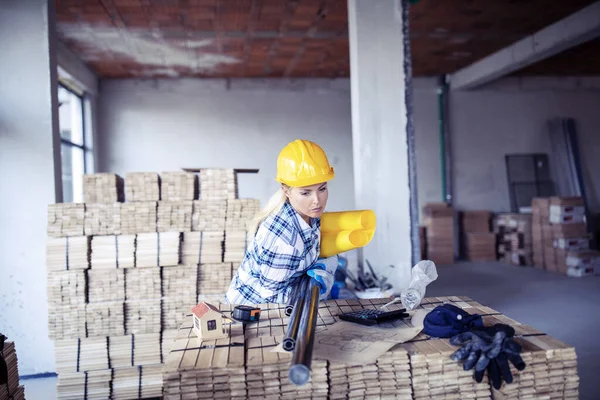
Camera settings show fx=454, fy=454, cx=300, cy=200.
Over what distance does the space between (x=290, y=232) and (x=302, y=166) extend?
1.24ft

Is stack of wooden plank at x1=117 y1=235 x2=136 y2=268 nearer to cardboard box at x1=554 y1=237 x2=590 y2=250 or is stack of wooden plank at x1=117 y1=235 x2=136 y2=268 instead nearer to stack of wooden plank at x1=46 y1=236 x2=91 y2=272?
stack of wooden plank at x1=46 y1=236 x2=91 y2=272

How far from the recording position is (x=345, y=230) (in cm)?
285

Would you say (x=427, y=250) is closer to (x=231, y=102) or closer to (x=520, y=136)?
(x=520, y=136)

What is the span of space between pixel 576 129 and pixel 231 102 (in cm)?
843

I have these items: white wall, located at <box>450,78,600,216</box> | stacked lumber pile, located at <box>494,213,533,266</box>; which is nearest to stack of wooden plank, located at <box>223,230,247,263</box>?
stacked lumber pile, located at <box>494,213,533,266</box>

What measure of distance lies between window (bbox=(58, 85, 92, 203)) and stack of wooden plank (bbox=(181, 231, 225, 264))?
514 centimetres

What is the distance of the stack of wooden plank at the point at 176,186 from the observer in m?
4.65

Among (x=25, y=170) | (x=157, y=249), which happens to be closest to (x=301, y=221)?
(x=157, y=249)

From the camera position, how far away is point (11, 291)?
4.63 meters

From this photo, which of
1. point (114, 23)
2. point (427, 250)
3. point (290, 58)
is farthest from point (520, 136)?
point (114, 23)

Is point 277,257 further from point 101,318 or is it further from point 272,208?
point 101,318

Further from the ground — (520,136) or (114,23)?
(114,23)

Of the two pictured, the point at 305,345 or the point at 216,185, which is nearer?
the point at 305,345

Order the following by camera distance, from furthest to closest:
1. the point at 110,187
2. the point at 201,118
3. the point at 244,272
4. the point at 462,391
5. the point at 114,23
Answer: the point at 201,118 < the point at 114,23 < the point at 110,187 < the point at 244,272 < the point at 462,391
